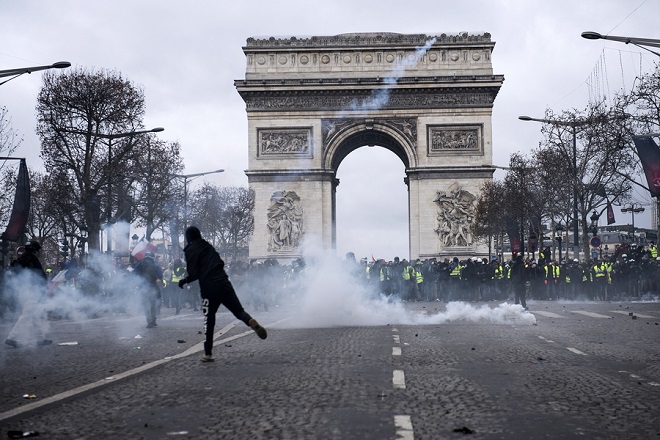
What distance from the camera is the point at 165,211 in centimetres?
5816

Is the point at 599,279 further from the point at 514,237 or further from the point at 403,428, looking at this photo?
the point at 403,428

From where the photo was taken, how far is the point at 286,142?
5884 cm

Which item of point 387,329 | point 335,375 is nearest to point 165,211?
point 387,329

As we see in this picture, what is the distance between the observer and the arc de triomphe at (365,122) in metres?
58.2

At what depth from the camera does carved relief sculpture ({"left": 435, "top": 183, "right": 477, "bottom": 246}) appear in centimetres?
5784

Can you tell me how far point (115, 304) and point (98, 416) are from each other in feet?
75.3

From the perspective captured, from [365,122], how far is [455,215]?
756 cm

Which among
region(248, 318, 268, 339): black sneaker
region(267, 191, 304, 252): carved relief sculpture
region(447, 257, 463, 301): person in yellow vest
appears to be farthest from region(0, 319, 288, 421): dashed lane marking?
region(267, 191, 304, 252): carved relief sculpture

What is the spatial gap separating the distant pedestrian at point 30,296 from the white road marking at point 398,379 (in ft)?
26.0

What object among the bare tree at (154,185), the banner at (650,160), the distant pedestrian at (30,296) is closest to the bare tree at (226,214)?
the bare tree at (154,185)

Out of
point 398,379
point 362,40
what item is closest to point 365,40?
point 362,40

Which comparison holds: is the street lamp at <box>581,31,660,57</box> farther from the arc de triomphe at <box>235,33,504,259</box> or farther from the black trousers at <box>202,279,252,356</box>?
the arc de triomphe at <box>235,33,504,259</box>

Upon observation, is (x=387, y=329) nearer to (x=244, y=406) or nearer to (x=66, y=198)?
(x=244, y=406)

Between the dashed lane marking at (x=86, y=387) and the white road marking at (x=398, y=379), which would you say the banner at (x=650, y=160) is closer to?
the dashed lane marking at (x=86, y=387)
